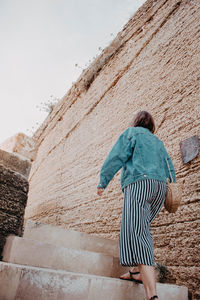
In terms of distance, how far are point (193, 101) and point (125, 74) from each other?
1991 mm

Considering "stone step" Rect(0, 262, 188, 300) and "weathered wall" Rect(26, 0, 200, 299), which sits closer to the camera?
"stone step" Rect(0, 262, 188, 300)

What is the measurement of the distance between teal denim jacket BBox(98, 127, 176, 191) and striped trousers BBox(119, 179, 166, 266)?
65mm

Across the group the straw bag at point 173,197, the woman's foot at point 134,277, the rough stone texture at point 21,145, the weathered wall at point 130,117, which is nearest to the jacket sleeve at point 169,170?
the straw bag at point 173,197

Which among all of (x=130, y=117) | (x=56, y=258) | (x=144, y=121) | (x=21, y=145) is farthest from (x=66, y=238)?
(x=130, y=117)

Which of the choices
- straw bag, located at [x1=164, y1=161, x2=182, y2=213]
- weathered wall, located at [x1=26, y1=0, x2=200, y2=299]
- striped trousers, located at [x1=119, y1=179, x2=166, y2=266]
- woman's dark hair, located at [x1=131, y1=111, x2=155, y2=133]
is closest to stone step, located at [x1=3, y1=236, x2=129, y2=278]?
striped trousers, located at [x1=119, y1=179, x2=166, y2=266]

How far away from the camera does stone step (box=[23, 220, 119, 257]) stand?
7.01 ft

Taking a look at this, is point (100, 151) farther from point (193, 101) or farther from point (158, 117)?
point (193, 101)

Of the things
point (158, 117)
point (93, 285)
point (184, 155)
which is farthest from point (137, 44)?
point (93, 285)

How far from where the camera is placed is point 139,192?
1.59 meters

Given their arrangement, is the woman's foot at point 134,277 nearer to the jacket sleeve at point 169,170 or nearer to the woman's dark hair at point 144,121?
the jacket sleeve at point 169,170

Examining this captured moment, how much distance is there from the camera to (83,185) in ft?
14.5

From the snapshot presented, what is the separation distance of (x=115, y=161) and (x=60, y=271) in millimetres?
816

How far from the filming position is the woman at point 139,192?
1456mm

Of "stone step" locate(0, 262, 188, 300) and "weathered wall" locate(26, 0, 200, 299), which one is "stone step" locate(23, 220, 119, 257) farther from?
"stone step" locate(0, 262, 188, 300)
